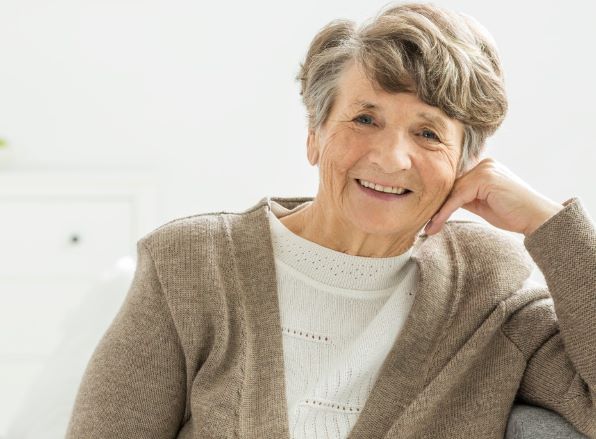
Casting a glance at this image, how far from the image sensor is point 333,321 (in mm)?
1783

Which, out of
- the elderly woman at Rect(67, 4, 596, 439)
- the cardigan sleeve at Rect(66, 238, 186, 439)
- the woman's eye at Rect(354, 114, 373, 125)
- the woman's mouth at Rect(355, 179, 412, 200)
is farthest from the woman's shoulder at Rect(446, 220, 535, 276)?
the cardigan sleeve at Rect(66, 238, 186, 439)

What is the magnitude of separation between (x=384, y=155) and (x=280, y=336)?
396 millimetres

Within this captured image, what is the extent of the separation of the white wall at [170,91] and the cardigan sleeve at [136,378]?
5.12ft

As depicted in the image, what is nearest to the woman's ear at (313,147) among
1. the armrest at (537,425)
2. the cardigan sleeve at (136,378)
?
the cardigan sleeve at (136,378)

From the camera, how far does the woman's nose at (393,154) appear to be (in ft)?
5.34

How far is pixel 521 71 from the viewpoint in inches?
122

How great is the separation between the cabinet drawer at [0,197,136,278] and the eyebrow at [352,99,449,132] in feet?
5.37

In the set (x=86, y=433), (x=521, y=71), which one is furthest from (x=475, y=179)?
(x=521, y=71)

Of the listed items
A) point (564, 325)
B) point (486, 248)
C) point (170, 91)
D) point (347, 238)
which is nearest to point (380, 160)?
point (347, 238)

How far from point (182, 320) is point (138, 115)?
1.70 metres

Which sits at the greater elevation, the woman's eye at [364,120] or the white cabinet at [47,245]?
the woman's eye at [364,120]

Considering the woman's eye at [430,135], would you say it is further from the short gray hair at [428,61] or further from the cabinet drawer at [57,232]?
the cabinet drawer at [57,232]

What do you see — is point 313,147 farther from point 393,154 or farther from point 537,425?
point 537,425

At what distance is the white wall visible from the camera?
10.5ft
